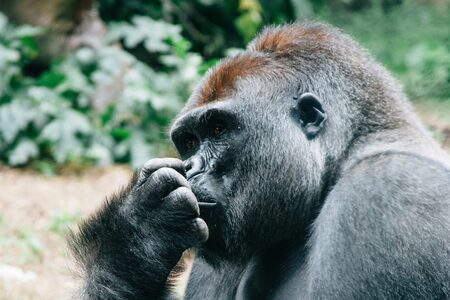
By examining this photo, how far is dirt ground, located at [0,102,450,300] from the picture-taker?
Answer: 6234mm

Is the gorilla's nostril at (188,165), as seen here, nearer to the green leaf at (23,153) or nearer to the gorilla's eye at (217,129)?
the gorilla's eye at (217,129)

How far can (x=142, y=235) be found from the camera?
12.5 feet

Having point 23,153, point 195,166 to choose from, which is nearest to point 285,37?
point 195,166

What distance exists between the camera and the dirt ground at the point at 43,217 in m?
6.23

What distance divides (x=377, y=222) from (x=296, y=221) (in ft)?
1.66

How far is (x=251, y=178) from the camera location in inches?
145

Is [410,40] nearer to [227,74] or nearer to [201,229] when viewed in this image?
[227,74]

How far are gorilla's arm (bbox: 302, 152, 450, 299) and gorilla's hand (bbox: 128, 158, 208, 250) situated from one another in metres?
0.58

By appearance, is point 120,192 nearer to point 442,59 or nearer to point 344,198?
point 344,198

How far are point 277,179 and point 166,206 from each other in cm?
50

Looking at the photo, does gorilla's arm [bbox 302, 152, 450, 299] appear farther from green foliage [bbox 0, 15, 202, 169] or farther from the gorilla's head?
green foliage [bbox 0, 15, 202, 169]

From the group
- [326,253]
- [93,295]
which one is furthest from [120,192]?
[326,253]

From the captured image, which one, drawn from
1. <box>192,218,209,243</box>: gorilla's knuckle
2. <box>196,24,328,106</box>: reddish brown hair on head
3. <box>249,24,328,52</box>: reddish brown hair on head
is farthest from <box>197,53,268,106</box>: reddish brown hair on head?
<box>192,218,209,243</box>: gorilla's knuckle

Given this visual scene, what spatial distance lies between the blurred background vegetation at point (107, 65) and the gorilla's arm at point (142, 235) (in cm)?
469
